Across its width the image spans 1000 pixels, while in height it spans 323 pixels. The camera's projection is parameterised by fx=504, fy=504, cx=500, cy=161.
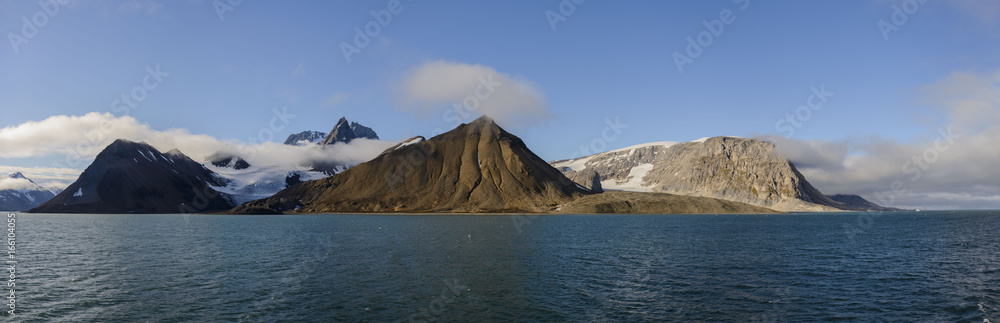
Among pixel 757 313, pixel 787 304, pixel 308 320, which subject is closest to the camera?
pixel 308 320

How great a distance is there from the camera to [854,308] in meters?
44.9

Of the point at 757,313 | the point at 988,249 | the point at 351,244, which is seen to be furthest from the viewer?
the point at 351,244

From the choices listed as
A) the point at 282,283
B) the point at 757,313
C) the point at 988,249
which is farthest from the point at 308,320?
the point at 988,249

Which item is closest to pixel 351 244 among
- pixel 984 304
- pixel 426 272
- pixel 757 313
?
pixel 426 272

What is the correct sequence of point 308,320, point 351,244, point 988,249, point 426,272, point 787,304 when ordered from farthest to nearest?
point 351,244 → point 988,249 → point 426,272 → point 787,304 → point 308,320

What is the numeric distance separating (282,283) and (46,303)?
19.4m

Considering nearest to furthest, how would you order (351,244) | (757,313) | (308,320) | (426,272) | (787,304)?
(308,320) < (757,313) < (787,304) < (426,272) < (351,244)

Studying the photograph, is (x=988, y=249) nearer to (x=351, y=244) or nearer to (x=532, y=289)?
(x=532, y=289)

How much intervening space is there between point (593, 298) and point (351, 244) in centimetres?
6651

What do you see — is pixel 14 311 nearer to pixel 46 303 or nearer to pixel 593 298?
pixel 46 303

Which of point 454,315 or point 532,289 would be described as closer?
point 454,315

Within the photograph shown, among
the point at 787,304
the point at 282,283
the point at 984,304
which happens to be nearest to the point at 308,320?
the point at 282,283

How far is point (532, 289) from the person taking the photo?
Answer: 5256 cm

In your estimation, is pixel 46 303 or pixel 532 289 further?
pixel 532 289
